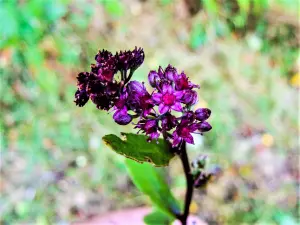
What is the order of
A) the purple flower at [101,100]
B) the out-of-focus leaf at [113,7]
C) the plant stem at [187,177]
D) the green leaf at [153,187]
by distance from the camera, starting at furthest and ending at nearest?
the out-of-focus leaf at [113,7], the green leaf at [153,187], the plant stem at [187,177], the purple flower at [101,100]

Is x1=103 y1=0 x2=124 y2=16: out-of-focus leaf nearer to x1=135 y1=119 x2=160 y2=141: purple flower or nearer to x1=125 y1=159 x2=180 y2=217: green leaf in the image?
x1=125 y1=159 x2=180 y2=217: green leaf

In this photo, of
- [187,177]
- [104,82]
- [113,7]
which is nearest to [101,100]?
[104,82]

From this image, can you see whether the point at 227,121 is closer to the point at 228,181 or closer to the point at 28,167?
the point at 228,181

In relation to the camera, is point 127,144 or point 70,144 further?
point 70,144

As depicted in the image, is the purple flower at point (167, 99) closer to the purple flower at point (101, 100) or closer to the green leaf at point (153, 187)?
the purple flower at point (101, 100)

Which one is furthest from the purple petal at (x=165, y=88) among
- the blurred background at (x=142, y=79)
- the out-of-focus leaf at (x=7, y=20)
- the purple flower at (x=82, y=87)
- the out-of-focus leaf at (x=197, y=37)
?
the out-of-focus leaf at (x=197, y=37)

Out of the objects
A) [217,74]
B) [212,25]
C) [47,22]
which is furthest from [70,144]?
[212,25]

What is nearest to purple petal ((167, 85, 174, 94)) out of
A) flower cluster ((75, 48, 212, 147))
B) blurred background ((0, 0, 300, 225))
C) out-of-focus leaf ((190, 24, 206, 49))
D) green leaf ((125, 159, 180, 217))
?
flower cluster ((75, 48, 212, 147))
